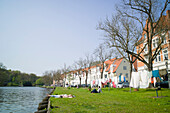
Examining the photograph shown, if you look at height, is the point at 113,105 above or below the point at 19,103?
above

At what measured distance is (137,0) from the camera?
67.8 ft

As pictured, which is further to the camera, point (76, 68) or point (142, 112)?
point (76, 68)

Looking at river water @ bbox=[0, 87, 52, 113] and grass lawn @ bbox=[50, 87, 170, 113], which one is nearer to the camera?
grass lawn @ bbox=[50, 87, 170, 113]

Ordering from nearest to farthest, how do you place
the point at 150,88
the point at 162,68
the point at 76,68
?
1. the point at 150,88
2. the point at 162,68
3. the point at 76,68

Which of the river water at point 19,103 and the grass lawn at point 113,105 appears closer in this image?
the grass lawn at point 113,105

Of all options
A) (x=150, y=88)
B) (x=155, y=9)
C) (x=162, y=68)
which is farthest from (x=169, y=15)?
(x=150, y=88)

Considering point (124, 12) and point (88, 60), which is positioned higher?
point (124, 12)

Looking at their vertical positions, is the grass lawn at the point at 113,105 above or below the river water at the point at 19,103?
above

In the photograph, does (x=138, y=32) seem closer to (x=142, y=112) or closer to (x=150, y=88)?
(x=150, y=88)

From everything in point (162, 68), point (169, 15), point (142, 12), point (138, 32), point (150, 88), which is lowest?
point (150, 88)

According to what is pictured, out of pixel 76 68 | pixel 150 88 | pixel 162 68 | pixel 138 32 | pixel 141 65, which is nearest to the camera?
pixel 150 88

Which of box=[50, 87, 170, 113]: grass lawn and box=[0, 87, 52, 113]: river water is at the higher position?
box=[50, 87, 170, 113]: grass lawn

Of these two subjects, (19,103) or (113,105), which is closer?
(113,105)

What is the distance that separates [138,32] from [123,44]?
3175 millimetres
